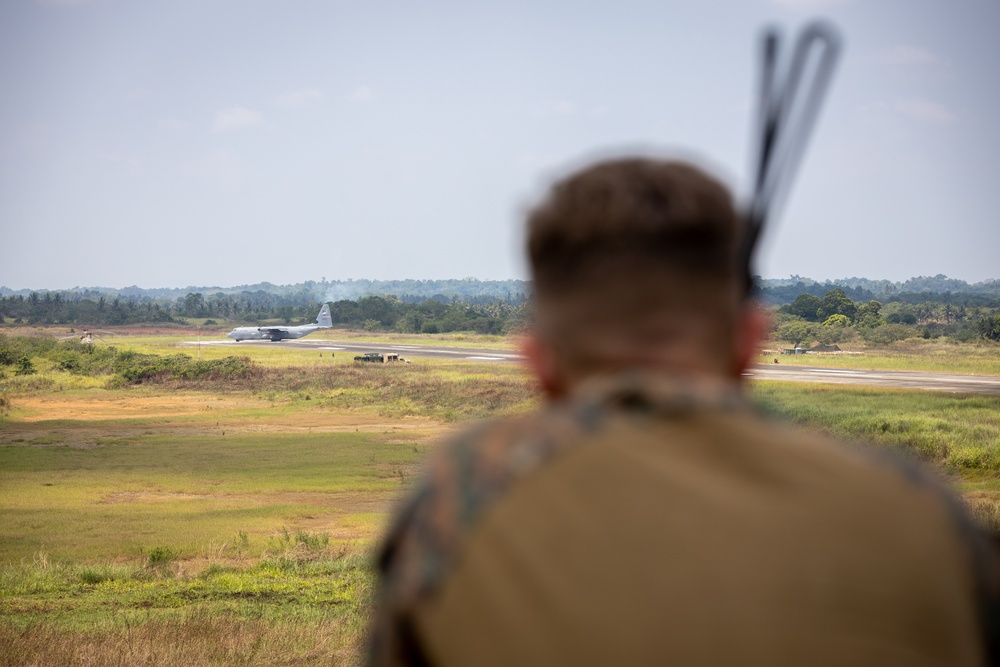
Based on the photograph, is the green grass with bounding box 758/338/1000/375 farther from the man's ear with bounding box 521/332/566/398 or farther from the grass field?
the man's ear with bounding box 521/332/566/398

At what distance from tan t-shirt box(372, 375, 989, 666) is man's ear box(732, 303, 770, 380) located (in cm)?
26

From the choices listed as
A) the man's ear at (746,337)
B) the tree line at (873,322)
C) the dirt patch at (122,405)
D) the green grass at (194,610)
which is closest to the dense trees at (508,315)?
the tree line at (873,322)

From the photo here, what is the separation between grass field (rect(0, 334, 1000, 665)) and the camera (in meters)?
11.2

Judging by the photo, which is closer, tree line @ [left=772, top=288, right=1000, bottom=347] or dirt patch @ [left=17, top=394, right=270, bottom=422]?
dirt patch @ [left=17, top=394, right=270, bottom=422]

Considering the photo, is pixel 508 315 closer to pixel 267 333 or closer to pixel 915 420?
pixel 267 333

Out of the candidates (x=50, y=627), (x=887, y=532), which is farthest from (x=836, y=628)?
(x=50, y=627)

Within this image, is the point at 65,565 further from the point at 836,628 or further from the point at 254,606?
the point at 836,628

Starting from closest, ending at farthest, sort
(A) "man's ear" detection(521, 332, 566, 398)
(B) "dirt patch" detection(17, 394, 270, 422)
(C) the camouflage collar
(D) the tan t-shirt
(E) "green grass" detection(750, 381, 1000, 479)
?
(D) the tan t-shirt, (C) the camouflage collar, (A) "man's ear" detection(521, 332, 566, 398), (E) "green grass" detection(750, 381, 1000, 479), (B) "dirt patch" detection(17, 394, 270, 422)

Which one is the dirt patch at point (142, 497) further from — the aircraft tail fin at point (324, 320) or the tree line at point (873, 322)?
the aircraft tail fin at point (324, 320)

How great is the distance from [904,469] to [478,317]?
395 feet

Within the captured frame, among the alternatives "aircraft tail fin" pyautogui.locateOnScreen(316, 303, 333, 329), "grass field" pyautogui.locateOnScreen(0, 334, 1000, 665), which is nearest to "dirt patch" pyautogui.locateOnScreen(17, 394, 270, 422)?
"grass field" pyautogui.locateOnScreen(0, 334, 1000, 665)

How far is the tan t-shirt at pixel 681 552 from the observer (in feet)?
3.49

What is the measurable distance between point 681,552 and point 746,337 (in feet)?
1.70

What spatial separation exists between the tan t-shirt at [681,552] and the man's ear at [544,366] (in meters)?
0.22
